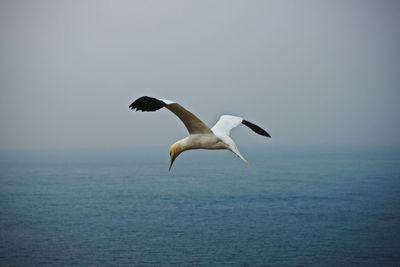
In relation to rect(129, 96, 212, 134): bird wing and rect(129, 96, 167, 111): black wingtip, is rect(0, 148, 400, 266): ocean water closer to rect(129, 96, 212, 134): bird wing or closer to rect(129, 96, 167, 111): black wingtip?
Answer: rect(129, 96, 212, 134): bird wing

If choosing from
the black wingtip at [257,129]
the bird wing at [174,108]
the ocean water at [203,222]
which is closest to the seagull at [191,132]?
the bird wing at [174,108]

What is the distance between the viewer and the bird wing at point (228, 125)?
11.9 m

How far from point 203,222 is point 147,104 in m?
92.3

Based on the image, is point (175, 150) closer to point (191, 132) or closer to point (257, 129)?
point (191, 132)

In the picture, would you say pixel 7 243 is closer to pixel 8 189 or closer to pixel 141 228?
pixel 141 228

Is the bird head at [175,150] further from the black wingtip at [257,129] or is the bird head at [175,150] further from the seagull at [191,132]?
the black wingtip at [257,129]

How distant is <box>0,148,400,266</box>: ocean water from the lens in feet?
273

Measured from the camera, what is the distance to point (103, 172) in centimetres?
19800

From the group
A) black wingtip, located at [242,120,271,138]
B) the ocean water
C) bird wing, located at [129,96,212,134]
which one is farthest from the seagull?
the ocean water

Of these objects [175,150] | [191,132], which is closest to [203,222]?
[175,150]

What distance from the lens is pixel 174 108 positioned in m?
10.0

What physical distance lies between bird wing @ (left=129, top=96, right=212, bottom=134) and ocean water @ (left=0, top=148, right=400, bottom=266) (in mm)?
68331

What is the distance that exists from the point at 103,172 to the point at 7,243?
104 meters

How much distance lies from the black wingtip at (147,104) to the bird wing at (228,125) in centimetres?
172
